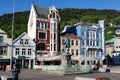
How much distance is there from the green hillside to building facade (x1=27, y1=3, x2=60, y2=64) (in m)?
39.2

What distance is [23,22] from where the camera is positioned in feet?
420

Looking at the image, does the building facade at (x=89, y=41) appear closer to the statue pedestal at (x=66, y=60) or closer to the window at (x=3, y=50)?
Result: the window at (x=3, y=50)

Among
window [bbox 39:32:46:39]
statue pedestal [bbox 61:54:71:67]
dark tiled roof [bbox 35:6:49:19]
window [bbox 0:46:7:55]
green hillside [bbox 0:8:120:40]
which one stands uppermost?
green hillside [bbox 0:8:120:40]

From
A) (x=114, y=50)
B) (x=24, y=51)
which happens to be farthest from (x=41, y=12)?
(x=114, y=50)

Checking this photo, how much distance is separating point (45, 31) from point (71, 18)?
9803 cm

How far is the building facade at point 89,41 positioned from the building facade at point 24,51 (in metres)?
13.9

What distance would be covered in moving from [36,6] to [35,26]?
696 cm

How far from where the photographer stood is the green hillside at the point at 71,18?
382ft

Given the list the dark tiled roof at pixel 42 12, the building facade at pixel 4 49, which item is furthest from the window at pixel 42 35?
the building facade at pixel 4 49

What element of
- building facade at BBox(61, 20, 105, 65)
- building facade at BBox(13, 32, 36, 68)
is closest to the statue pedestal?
building facade at BBox(13, 32, 36, 68)

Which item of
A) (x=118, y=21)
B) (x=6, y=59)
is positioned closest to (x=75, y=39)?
(x=6, y=59)

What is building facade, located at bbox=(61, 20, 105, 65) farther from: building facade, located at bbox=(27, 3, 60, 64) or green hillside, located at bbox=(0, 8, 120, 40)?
green hillside, located at bbox=(0, 8, 120, 40)

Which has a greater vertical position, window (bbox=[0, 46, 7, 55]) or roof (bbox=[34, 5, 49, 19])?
roof (bbox=[34, 5, 49, 19])

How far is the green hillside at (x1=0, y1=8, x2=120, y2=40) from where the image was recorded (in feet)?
382
